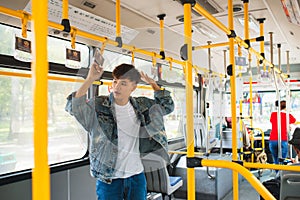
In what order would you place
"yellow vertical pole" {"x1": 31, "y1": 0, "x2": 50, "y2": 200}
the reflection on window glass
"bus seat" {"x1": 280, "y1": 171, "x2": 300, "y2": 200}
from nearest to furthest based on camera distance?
"yellow vertical pole" {"x1": 31, "y1": 0, "x2": 50, "y2": 200}
"bus seat" {"x1": 280, "y1": 171, "x2": 300, "y2": 200}
the reflection on window glass

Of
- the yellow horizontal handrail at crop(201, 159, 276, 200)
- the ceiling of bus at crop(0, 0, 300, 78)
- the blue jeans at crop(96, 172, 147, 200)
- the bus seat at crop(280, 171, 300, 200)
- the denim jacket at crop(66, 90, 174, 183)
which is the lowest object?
the bus seat at crop(280, 171, 300, 200)

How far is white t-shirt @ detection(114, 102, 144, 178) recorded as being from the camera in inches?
59.1

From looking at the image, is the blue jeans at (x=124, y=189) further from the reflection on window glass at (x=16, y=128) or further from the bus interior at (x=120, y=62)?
the reflection on window glass at (x=16, y=128)

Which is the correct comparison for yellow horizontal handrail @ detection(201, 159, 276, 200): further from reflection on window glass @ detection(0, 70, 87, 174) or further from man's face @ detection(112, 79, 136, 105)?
reflection on window glass @ detection(0, 70, 87, 174)

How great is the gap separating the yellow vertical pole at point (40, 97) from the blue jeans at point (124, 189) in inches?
42.7

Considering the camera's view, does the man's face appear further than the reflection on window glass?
No

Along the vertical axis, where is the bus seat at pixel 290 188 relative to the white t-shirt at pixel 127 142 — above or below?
below

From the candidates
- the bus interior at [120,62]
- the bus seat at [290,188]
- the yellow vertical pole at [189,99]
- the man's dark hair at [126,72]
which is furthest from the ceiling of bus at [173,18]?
the bus seat at [290,188]

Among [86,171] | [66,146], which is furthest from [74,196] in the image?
[66,146]

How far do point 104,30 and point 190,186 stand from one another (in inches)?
69.1

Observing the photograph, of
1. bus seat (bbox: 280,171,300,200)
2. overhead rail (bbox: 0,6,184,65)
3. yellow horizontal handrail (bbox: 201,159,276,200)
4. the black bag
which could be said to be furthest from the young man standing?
the black bag

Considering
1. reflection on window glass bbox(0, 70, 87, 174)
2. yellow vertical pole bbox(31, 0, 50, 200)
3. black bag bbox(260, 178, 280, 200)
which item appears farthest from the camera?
black bag bbox(260, 178, 280, 200)

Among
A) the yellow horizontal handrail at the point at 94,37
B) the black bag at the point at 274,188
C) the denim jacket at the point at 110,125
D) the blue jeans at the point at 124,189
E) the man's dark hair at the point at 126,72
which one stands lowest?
the black bag at the point at 274,188

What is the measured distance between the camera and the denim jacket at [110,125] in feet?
4.71
